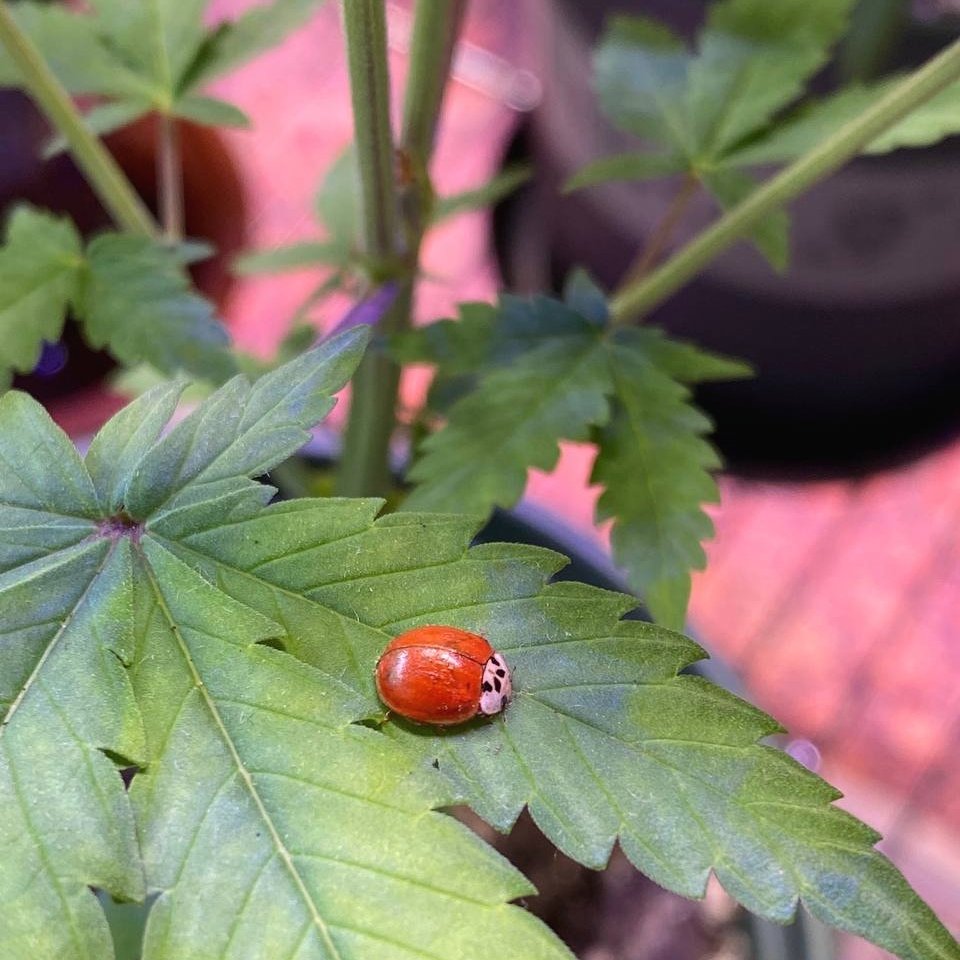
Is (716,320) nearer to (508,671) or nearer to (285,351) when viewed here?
(285,351)

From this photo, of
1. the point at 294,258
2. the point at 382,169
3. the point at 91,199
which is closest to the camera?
the point at 382,169

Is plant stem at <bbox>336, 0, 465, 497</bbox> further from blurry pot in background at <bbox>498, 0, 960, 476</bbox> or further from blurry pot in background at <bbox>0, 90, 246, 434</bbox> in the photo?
blurry pot in background at <bbox>0, 90, 246, 434</bbox>

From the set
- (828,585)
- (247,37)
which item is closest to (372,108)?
(247,37)

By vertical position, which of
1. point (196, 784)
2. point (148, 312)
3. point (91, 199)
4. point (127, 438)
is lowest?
point (196, 784)

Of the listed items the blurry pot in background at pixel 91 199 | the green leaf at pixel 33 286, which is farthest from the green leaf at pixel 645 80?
the blurry pot in background at pixel 91 199

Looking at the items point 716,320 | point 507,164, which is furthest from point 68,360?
point 716,320

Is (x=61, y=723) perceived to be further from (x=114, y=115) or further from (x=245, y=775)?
(x=114, y=115)

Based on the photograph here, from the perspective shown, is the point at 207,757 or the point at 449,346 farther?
the point at 449,346
